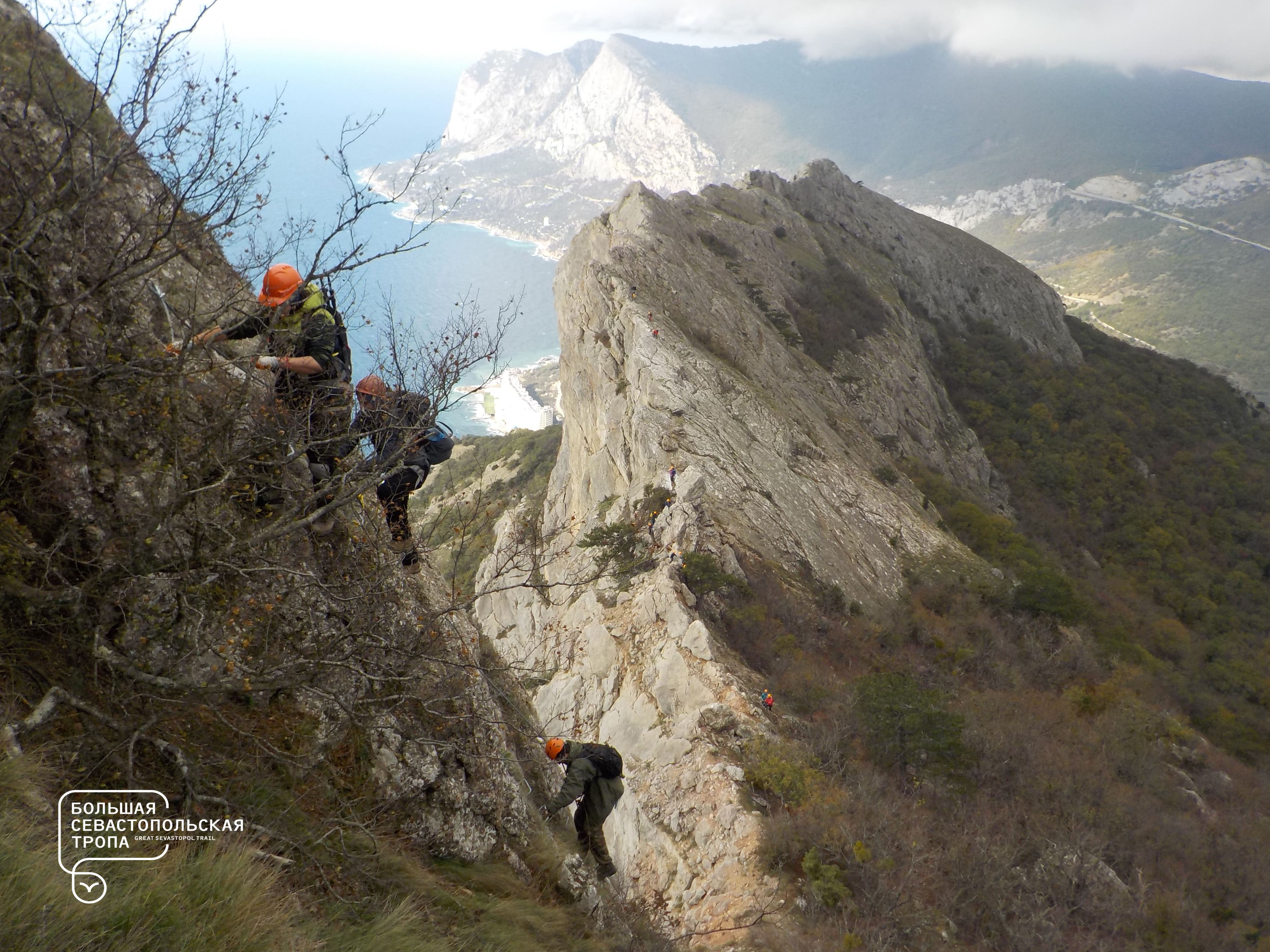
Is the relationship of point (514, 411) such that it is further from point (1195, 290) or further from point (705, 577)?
point (1195, 290)

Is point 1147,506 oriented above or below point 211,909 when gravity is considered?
below

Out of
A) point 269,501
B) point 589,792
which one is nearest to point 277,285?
point 269,501

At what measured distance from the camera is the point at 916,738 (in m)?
14.7

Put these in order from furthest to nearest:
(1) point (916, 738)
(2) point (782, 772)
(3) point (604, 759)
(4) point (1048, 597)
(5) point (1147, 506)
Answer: (5) point (1147, 506), (4) point (1048, 597), (1) point (916, 738), (2) point (782, 772), (3) point (604, 759)

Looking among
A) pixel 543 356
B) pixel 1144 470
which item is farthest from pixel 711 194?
pixel 543 356

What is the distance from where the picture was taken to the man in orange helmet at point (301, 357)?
5102mm

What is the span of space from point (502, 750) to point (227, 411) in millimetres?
4519

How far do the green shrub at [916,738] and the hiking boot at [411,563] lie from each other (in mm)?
11452

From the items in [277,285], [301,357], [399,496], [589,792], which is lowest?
[589,792]

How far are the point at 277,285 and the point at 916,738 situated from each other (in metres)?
15.0

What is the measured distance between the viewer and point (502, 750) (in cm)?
732

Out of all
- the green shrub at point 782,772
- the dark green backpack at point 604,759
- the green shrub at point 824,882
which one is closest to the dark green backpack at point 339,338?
the dark green backpack at point 604,759

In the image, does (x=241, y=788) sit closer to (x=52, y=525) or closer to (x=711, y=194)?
(x=52, y=525)

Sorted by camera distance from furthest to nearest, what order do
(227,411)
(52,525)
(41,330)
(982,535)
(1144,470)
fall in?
1. (1144,470)
2. (982,535)
3. (227,411)
4. (52,525)
5. (41,330)
